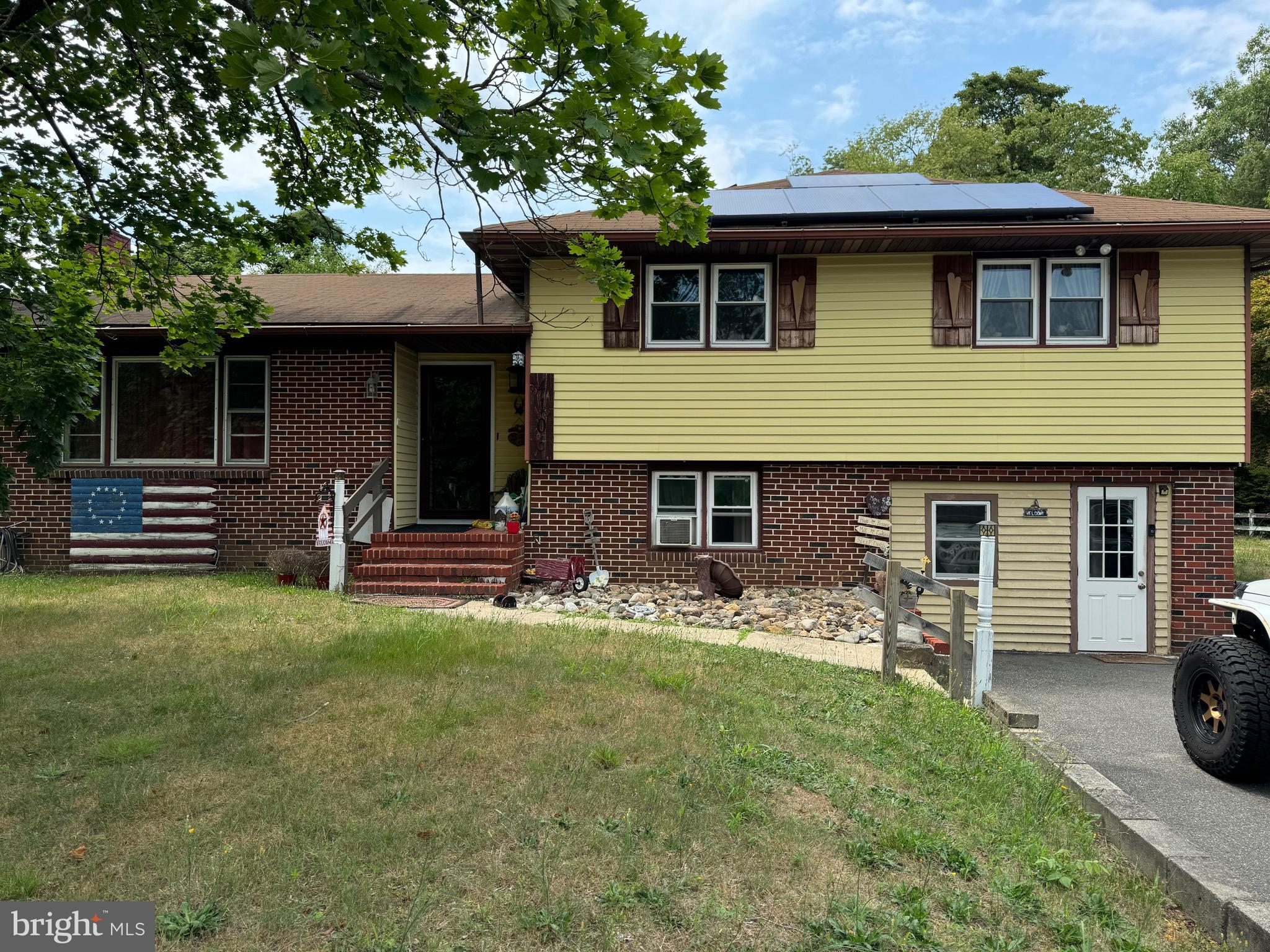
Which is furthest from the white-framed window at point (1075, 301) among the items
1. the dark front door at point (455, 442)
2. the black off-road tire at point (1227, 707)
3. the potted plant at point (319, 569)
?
the potted plant at point (319, 569)

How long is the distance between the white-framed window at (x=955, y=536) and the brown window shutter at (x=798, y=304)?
3.02 meters

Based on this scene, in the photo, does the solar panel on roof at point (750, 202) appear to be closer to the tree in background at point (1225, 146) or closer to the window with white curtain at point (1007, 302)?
the window with white curtain at point (1007, 302)

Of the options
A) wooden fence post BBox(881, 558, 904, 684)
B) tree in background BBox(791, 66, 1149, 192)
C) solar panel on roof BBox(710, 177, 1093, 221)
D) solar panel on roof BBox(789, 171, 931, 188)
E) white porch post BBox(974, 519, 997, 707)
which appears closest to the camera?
white porch post BBox(974, 519, 997, 707)

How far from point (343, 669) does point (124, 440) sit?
344 inches

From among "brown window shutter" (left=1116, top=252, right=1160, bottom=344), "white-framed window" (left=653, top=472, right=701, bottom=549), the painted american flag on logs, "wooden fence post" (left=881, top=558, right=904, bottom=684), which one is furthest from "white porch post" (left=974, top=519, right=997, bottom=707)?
the painted american flag on logs

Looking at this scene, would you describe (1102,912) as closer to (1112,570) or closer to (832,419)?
(832,419)

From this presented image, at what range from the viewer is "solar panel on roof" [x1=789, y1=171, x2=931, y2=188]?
1342 centimetres

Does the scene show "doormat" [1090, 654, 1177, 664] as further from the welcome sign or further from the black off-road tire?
the welcome sign

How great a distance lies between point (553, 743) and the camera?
439cm

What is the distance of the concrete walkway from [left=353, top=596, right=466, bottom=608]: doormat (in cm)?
20

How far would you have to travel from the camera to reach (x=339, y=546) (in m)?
10.2

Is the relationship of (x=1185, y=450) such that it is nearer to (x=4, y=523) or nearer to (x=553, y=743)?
(x=553, y=743)

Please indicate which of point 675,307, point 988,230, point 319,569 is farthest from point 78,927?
point 988,230

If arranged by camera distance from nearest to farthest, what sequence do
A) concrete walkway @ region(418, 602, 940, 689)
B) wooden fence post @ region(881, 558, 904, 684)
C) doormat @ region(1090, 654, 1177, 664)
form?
1. wooden fence post @ region(881, 558, 904, 684)
2. concrete walkway @ region(418, 602, 940, 689)
3. doormat @ region(1090, 654, 1177, 664)
